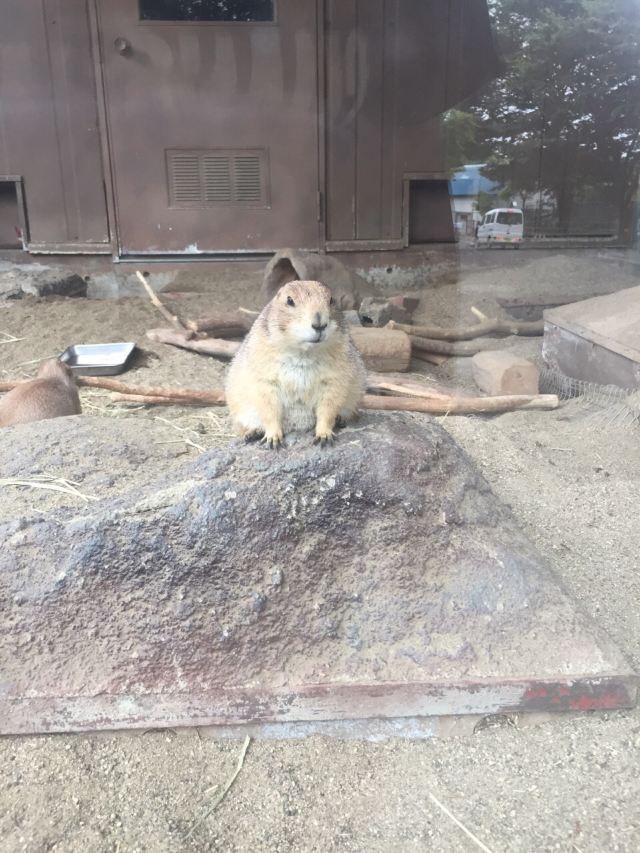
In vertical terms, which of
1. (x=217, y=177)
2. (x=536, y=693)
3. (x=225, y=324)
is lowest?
(x=536, y=693)

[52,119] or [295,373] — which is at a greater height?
[52,119]

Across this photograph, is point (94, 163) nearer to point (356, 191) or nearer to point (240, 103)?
point (240, 103)

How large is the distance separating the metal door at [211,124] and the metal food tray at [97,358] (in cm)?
195

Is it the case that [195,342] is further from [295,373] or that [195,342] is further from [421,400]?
[295,373]

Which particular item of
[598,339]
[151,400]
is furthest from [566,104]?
[151,400]

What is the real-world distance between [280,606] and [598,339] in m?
3.33

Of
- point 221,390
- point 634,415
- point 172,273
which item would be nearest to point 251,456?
point 221,390

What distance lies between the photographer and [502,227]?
5051 millimetres

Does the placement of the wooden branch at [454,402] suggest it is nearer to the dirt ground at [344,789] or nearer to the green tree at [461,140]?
the green tree at [461,140]

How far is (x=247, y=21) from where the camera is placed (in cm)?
659

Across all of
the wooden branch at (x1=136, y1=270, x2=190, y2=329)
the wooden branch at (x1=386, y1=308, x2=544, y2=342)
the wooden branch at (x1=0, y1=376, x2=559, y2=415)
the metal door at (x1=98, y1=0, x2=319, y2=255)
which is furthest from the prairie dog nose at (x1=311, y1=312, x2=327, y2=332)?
the metal door at (x1=98, y1=0, x2=319, y2=255)

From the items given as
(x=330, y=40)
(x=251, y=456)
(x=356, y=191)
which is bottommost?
(x=251, y=456)

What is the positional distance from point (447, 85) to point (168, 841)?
6523 mm

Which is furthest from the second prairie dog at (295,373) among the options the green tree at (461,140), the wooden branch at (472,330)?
the wooden branch at (472,330)
